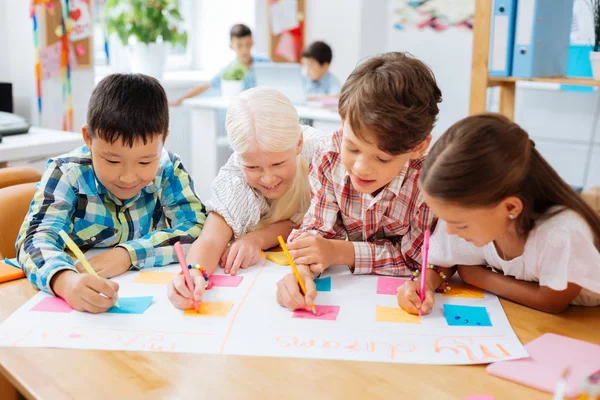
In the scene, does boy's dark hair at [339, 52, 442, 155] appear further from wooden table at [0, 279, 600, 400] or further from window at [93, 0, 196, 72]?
window at [93, 0, 196, 72]

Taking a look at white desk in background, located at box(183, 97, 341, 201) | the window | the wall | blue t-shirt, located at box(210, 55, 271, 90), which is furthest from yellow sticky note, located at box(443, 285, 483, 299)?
the window

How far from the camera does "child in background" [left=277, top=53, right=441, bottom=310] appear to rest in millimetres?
1085

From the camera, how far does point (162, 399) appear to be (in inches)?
30.0

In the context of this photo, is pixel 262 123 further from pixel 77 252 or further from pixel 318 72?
pixel 318 72

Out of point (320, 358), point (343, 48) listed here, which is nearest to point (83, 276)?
point (320, 358)

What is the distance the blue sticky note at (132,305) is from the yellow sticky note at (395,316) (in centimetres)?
38

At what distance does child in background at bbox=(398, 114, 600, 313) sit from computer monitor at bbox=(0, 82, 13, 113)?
6.90 ft

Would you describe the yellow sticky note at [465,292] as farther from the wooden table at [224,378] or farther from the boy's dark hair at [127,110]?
the boy's dark hair at [127,110]

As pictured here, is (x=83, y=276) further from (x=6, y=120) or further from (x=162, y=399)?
(x=6, y=120)

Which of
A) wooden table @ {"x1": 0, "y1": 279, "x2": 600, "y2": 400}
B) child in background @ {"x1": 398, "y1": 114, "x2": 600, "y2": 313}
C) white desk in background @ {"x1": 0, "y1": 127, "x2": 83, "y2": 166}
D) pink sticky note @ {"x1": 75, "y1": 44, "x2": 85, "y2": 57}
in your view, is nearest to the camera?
wooden table @ {"x1": 0, "y1": 279, "x2": 600, "y2": 400}

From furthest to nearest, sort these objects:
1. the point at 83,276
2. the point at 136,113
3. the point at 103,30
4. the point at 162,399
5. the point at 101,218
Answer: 1. the point at 103,30
2. the point at 101,218
3. the point at 136,113
4. the point at 83,276
5. the point at 162,399

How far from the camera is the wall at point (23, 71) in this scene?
258 centimetres

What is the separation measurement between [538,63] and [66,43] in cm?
187

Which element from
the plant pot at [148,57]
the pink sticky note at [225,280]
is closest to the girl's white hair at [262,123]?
Result: the pink sticky note at [225,280]
